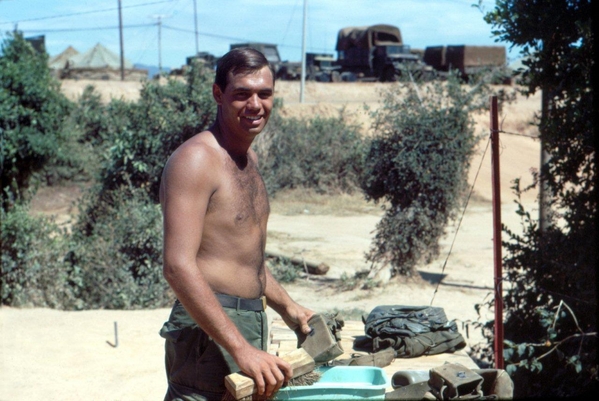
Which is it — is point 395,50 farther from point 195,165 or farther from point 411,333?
point 195,165

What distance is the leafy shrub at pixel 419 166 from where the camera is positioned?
9.44 meters

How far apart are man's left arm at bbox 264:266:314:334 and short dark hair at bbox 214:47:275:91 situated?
840 millimetres

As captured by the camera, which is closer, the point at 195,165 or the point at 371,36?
the point at 195,165

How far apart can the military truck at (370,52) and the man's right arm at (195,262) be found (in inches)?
1164

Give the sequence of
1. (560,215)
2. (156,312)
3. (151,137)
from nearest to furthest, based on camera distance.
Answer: (560,215)
(156,312)
(151,137)

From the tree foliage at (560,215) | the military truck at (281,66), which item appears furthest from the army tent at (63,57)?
the tree foliage at (560,215)

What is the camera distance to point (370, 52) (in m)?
33.2

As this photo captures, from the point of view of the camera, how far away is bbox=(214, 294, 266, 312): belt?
2.62 meters

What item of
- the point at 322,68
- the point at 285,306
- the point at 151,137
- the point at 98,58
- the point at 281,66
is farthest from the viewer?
the point at 98,58

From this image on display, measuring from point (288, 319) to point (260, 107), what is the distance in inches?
38.3

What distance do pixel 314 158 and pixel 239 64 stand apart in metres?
16.5

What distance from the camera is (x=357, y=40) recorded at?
33.6 metres

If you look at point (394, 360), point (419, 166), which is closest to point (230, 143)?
point (394, 360)

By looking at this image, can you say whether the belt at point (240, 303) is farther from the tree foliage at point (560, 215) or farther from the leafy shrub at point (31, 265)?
the leafy shrub at point (31, 265)
